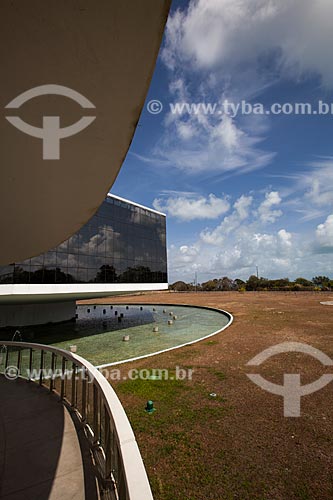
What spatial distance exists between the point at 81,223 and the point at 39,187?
151 cm

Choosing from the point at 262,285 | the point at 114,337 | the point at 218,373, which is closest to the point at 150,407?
the point at 218,373

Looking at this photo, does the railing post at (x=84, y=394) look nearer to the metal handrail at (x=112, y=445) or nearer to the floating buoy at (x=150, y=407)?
the metal handrail at (x=112, y=445)

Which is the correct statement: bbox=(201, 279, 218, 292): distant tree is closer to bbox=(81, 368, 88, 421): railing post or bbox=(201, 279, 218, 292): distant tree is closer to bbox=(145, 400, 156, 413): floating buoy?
bbox=(145, 400, 156, 413): floating buoy

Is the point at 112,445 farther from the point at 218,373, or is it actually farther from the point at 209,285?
the point at 209,285

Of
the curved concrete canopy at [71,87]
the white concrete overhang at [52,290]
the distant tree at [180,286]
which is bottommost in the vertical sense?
the distant tree at [180,286]

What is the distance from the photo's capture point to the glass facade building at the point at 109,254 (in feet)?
63.8

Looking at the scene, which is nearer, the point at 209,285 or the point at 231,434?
the point at 231,434

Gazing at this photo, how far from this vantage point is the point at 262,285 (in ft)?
294

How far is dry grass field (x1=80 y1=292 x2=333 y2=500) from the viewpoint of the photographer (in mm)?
5141

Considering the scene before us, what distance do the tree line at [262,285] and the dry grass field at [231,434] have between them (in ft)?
247

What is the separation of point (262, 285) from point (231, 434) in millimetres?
88982

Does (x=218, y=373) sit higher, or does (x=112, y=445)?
(x=112, y=445)

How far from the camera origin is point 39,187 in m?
3.39

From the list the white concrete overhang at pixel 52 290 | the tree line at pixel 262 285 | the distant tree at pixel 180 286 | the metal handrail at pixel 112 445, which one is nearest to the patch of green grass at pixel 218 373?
the metal handrail at pixel 112 445
